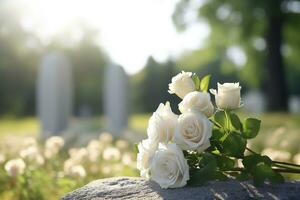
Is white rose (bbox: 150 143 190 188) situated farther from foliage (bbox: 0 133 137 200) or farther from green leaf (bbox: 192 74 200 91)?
foliage (bbox: 0 133 137 200)

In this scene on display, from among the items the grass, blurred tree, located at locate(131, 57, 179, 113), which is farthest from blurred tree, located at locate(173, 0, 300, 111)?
blurred tree, located at locate(131, 57, 179, 113)

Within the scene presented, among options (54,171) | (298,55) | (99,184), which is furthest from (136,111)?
(99,184)

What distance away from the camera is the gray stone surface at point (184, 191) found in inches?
91.4

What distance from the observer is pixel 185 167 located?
2408 millimetres

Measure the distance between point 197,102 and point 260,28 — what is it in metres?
20.5

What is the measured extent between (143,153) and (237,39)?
20354 mm

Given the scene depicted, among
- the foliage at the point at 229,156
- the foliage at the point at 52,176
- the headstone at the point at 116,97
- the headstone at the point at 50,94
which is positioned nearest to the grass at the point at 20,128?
the headstone at the point at 50,94

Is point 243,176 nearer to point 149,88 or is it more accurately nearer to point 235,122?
point 235,122

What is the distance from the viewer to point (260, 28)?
22.3m

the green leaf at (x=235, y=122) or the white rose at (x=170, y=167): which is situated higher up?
the green leaf at (x=235, y=122)

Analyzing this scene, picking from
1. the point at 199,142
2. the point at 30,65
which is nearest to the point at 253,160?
the point at 199,142

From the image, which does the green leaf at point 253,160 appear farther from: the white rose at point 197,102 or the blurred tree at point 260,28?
the blurred tree at point 260,28

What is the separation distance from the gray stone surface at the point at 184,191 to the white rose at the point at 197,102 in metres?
0.35

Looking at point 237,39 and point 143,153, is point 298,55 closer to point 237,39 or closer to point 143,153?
point 237,39
